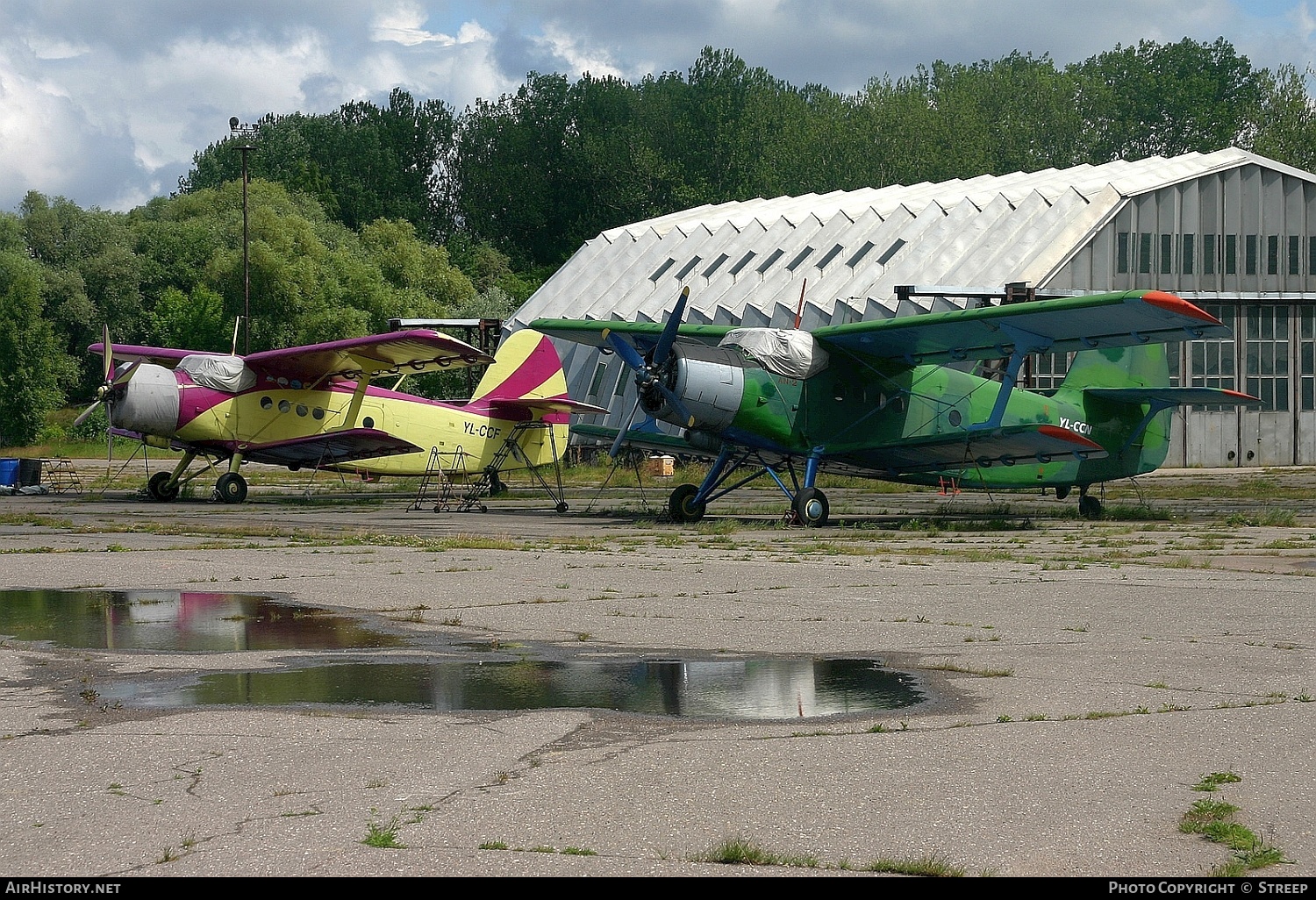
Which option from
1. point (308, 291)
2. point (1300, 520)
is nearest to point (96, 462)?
point (308, 291)

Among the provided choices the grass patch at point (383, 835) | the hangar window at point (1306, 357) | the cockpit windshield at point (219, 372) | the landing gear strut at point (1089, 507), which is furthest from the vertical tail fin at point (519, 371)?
the grass patch at point (383, 835)

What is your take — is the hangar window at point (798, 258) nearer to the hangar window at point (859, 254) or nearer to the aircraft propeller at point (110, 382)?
the hangar window at point (859, 254)

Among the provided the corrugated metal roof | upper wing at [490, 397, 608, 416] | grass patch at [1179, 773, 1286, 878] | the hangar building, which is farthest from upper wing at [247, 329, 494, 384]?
grass patch at [1179, 773, 1286, 878]

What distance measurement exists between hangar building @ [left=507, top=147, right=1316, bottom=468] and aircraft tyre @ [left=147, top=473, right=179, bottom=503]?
18.0 meters

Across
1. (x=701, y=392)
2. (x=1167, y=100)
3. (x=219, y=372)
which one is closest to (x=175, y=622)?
(x=701, y=392)

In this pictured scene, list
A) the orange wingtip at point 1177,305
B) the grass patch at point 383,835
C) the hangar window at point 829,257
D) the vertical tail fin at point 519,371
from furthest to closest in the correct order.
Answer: the hangar window at point 829,257, the vertical tail fin at point 519,371, the orange wingtip at point 1177,305, the grass patch at point 383,835

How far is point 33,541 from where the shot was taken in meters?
18.6

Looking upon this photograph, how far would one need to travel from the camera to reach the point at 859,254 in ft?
152

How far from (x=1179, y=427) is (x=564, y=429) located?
71.8 feet

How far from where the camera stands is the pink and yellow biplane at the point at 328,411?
94.6 feet

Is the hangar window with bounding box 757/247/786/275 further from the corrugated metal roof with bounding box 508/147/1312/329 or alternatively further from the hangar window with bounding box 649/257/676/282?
the hangar window with bounding box 649/257/676/282

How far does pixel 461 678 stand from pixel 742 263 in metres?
42.3

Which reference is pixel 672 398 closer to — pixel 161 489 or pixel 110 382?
pixel 161 489

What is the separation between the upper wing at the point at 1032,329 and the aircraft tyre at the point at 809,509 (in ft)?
8.92
